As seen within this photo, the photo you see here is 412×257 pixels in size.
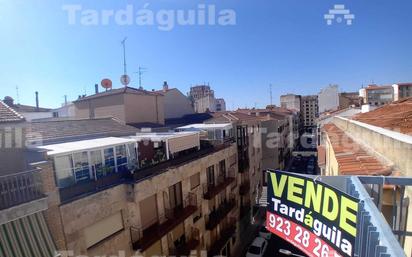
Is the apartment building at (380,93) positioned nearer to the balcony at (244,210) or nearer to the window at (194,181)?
the balcony at (244,210)

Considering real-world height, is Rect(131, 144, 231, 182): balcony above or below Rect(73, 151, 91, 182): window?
below

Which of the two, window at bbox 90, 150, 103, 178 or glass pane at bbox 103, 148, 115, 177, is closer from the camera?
window at bbox 90, 150, 103, 178

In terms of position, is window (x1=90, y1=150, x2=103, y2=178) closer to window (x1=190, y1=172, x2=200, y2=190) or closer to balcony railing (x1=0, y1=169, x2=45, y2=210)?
balcony railing (x1=0, y1=169, x2=45, y2=210)

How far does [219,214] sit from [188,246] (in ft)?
17.7

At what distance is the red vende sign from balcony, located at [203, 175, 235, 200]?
13021 mm

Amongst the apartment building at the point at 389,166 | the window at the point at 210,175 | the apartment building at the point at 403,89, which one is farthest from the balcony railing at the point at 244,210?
the apartment building at the point at 403,89

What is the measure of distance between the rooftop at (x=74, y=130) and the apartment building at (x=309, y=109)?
107m

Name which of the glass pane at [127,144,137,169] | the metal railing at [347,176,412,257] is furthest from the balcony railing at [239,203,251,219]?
the metal railing at [347,176,412,257]

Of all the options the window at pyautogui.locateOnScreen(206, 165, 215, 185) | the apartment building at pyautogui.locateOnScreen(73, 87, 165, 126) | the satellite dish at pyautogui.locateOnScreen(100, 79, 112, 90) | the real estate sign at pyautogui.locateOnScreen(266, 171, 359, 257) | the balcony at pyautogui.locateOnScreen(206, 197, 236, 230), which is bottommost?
the balcony at pyautogui.locateOnScreen(206, 197, 236, 230)

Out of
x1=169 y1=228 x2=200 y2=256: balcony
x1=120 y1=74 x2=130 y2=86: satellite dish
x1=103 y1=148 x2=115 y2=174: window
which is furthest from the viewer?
x1=120 y1=74 x2=130 y2=86: satellite dish

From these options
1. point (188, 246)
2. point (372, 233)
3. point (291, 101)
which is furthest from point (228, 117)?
point (291, 101)

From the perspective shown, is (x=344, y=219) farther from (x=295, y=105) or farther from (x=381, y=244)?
(x=295, y=105)

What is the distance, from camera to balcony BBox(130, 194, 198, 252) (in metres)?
11.5

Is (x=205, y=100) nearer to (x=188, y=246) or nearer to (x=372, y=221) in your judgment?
(x=188, y=246)
